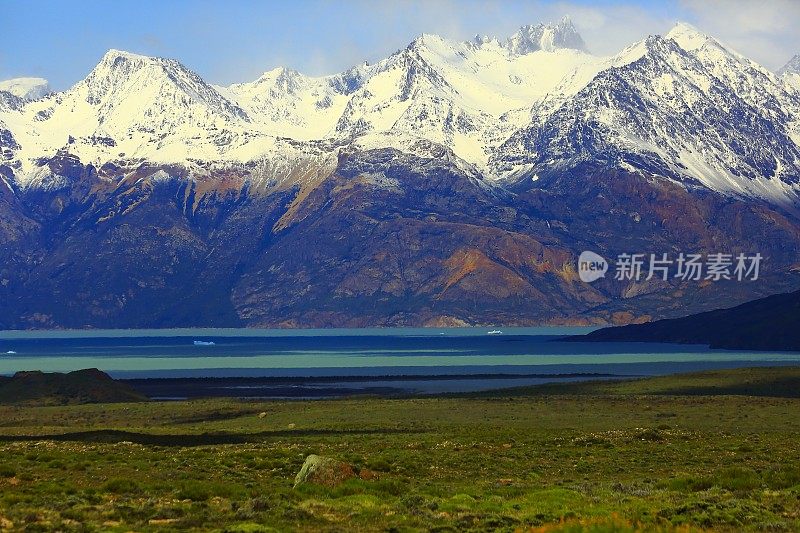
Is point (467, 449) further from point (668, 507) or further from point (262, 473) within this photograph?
point (668, 507)

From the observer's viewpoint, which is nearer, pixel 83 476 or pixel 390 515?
pixel 390 515

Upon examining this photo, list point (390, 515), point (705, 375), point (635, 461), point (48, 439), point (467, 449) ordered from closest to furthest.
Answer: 1. point (390, 515)
2. point (635, 461)
3. point (467, 449)
4. point (48, 439)
5. point (705, 375)

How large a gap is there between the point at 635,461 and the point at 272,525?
3049 centimetres

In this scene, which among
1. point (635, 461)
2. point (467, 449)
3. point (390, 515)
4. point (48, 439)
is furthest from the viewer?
point (48, 439)

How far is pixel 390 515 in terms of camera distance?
48.0m

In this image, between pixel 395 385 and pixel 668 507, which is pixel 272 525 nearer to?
pixel 668 507

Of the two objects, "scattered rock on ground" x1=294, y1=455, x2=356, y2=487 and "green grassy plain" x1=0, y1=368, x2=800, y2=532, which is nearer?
"green grassy plain" x1=0, y1=368, x2=800, y2=532

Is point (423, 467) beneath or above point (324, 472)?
beneath

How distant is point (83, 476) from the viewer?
6300 cm

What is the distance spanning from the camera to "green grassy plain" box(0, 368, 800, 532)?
46531mm

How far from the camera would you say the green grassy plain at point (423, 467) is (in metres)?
46.5

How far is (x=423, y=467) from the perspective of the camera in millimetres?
67375

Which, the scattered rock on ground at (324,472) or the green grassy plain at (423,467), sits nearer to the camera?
the green grassy plain at (423,467)

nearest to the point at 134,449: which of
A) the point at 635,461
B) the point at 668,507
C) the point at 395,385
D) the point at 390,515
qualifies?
the point at 635,461
